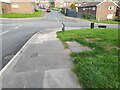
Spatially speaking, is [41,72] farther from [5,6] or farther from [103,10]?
[103,10]

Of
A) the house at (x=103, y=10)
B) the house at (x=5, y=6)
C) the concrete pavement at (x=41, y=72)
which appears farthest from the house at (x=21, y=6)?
the concrete pavement at (x=41, y=72)

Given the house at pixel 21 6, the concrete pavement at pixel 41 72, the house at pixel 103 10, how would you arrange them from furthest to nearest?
the house at pixel 21 6
the house at pixel 103 10
the concrete pavement at pixel 41 72

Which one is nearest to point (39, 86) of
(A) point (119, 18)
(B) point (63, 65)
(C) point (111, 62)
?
(B) point (63, 65)

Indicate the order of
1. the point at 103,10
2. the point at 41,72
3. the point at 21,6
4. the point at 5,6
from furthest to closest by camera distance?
the point at 21,6 → the point at 103,10 → the point at 5,6 → the point at 41,72

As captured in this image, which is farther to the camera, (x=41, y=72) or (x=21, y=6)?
(x=21, y=6)

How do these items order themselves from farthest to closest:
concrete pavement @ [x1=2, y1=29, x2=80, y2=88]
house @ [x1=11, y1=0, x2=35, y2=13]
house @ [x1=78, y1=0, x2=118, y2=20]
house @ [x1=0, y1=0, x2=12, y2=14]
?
house @ [x1=11, y1=0, x2=35, y2=13] < house @ [x1=78, y1=0, x2=118, y2=20] < house @ [x1=0, y1=0, x2=12, y2=14] < concrete pavement @ [x1=2, y1=29, x2=80, y2=88]

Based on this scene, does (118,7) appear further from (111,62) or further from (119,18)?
(111,62)

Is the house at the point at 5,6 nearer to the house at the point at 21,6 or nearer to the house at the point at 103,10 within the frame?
the house at the point at 21,6

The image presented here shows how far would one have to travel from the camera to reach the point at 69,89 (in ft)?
20.7

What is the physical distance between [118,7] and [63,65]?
158 feet

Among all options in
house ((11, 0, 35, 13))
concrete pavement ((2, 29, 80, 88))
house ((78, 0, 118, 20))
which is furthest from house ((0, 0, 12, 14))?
concrete pavement ((2, 29, 80, 88))

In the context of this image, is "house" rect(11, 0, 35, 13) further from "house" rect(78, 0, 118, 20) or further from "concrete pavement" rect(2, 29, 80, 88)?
"concrete pavement" rect(2, 29, 80, 88)

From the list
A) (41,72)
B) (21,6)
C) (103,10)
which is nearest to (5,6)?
(21,6)

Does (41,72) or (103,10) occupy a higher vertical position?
(103,10)
